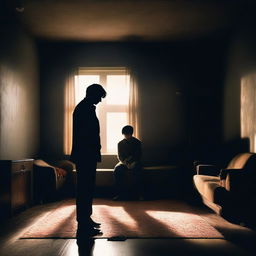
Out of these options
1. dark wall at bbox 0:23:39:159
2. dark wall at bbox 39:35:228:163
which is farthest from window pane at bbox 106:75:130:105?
dark wall at bbox 0:23:39:159

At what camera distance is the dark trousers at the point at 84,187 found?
335cm

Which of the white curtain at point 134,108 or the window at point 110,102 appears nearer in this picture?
the white curtain at point 134,108

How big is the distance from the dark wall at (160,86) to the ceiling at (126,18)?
0.45 metres

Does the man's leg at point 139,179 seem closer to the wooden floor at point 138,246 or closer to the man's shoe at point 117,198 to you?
the man's shoe at point 117,198

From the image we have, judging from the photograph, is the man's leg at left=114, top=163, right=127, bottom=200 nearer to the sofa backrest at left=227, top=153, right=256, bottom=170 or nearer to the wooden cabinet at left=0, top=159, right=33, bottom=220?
the wooden cabinet at left=0, top=159, right=33, bottom=220

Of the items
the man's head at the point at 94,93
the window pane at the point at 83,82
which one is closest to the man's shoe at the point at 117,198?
the window pane at the point at 83,82

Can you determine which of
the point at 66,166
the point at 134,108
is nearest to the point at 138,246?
the point at 66,166

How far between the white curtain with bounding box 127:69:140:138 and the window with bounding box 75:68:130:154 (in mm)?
128

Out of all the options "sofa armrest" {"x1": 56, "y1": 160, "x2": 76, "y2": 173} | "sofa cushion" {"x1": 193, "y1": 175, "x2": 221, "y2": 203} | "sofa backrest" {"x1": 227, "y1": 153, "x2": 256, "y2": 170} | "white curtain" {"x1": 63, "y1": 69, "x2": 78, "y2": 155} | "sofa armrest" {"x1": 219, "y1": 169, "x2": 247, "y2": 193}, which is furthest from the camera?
"white curtain" {"x1": 63, "y1": 69, "x2": 78, "y2": 155}

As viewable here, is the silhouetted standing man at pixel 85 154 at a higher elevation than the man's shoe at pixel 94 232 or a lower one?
higher

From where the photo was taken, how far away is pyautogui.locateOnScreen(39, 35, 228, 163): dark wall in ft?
24.5

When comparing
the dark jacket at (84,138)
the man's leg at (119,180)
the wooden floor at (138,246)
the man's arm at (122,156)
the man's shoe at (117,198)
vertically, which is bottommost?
the man's shoe at (117,198)

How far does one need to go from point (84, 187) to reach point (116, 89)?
14.9ft

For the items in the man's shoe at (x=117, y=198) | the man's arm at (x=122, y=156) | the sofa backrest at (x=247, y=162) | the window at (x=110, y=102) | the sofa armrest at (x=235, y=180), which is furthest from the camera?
Answer: the window at (x=110, y=102)
